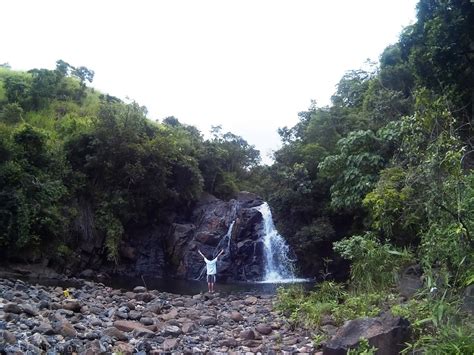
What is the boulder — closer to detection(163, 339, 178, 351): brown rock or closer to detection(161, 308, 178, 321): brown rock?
detection(163, 339, 178, 351): brown rock

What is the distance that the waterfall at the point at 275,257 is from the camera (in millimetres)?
25609

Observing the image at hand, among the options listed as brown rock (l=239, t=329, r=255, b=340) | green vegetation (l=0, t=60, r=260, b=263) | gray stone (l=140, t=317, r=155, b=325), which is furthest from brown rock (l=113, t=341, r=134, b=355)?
green vegetation (l=0, t=60, r=260, b=263)

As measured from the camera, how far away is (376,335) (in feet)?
17.7

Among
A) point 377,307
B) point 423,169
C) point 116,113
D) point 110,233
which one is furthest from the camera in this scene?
point 116,113

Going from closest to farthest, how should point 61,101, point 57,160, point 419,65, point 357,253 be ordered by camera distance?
1. point 357,253
2. point 419,65
3. point 57,160
4. point 61,101

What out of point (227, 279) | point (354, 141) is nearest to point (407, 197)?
point (354, 141)

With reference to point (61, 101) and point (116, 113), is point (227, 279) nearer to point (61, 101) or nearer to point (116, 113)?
point (116, 113)

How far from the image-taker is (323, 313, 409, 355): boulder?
5336mm

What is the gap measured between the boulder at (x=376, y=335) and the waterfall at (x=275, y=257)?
19.4m

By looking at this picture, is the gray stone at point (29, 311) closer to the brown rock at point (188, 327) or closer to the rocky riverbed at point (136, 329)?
the rocky riverbed at point (136, 329)

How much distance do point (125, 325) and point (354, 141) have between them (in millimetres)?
12148

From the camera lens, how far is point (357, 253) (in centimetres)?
934

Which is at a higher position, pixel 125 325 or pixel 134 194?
pixel 134 194

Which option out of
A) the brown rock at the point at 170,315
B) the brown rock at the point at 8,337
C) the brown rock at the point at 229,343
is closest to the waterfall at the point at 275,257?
the brown rock at the point at 170,315
